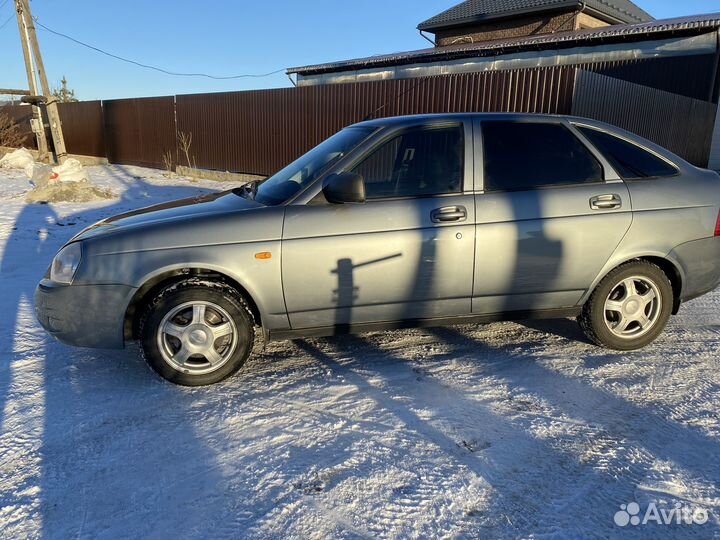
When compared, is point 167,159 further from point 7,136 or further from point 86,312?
point 86,312

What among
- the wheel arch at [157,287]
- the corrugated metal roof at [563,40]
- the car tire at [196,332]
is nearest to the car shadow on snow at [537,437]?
the car tire at [196,332]

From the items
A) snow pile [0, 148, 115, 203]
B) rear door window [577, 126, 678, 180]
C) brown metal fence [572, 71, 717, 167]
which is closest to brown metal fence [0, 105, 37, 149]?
snow pile [0, 148, 115, 203]

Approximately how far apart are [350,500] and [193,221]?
1937 millimetres

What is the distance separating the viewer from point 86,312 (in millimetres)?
3152

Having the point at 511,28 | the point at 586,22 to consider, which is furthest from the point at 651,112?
the point at 511,28

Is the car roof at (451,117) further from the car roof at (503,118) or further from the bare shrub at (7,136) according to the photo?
the bare shrub at (7,136)

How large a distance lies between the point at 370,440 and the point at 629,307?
2300 millimetres

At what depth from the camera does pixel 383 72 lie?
77.8ft

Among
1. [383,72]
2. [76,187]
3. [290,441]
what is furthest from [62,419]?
[383,72]

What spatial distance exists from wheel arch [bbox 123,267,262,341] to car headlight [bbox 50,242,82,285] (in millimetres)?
405

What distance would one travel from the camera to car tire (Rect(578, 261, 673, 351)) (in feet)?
12.2

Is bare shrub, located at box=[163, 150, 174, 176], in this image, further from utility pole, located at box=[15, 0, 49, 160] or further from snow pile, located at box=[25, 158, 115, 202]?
snow pile, located at box=[25, 158, 115, 202]

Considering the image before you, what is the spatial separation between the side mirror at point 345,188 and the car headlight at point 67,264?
161 cm

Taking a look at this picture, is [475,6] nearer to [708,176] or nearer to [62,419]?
[708,176]
